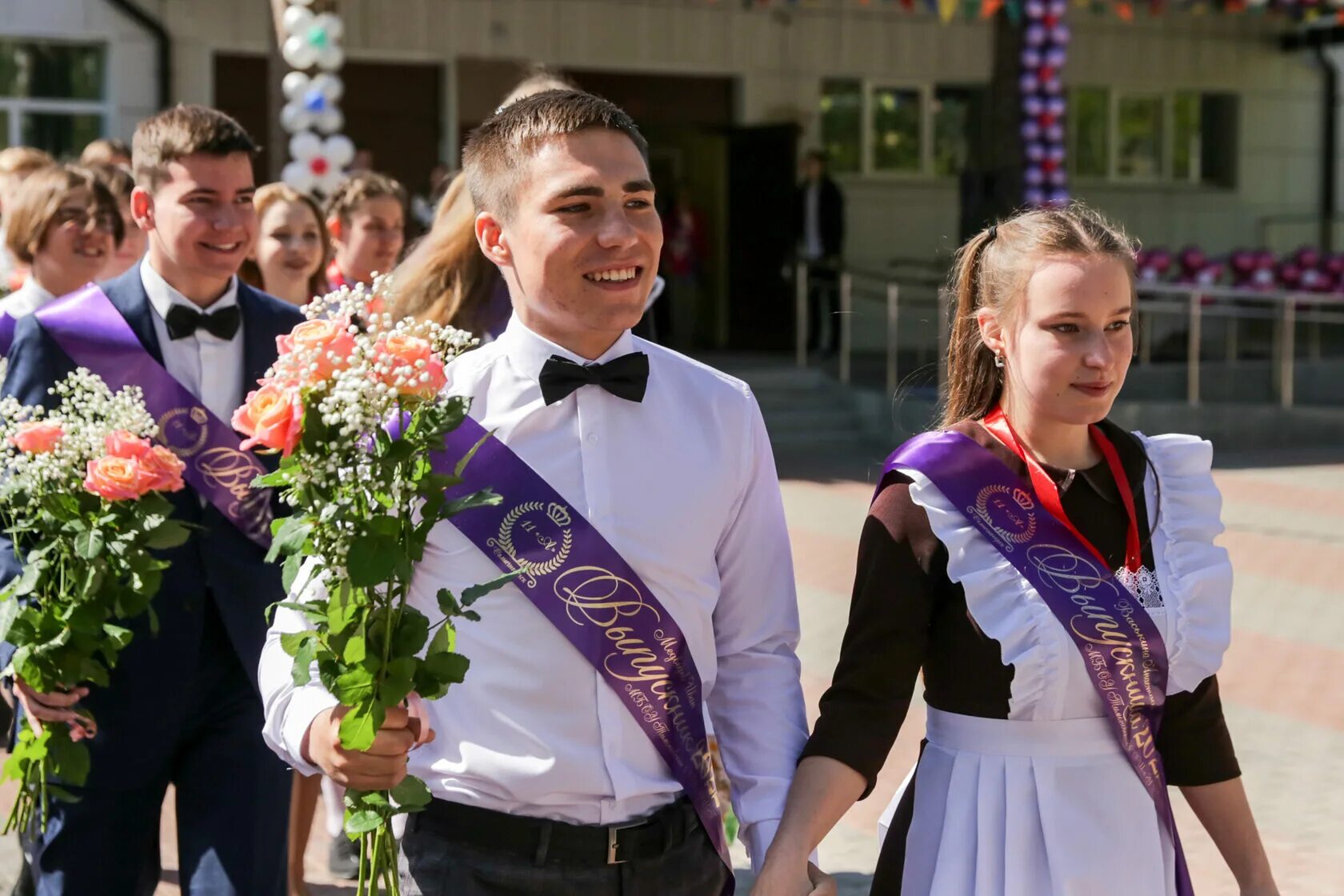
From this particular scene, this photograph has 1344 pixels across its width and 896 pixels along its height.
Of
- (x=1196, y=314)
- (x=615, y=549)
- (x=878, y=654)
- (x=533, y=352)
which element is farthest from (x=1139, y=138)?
(x=615, y=549)

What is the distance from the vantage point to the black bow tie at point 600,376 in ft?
8.34

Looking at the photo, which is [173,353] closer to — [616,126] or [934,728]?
[616,126]

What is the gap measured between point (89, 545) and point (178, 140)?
1.05 m

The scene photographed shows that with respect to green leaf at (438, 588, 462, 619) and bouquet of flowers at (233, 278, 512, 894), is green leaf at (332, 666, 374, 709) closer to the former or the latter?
bouquet of flowers at (233, 278, 512, 894)

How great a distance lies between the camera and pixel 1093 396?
8.89 feet

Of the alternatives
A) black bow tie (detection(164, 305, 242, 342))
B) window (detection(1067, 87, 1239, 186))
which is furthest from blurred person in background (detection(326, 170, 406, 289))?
window (detection(1067, 87, 1239, 186))

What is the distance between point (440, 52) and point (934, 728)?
1555cm

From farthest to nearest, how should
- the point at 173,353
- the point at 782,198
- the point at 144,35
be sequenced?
the point at 782,198
the point at 144,35
the point at 173,353

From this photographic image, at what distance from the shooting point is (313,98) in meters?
12.0

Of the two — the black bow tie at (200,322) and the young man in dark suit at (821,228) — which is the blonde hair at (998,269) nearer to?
the black bow tie at (200,322)

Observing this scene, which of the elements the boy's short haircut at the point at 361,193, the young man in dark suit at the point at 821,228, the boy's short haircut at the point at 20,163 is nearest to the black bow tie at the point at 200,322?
the boy's short haircut at the point at 361,193

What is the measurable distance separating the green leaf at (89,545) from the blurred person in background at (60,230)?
2.77 metres

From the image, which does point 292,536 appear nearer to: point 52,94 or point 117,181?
point 117,181

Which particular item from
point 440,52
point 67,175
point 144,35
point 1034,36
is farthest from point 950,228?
point 67,175
